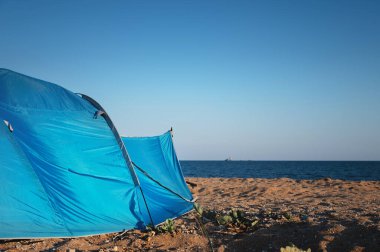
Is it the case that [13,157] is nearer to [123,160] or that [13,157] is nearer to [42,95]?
[42,95]

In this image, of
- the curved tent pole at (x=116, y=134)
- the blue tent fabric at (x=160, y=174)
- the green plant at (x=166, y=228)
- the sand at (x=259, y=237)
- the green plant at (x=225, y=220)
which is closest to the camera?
the sand at (x=259, y=237)

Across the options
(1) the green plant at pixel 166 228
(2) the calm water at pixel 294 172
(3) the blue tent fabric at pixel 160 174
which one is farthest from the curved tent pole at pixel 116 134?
(2) the calm water at pixel 294 172

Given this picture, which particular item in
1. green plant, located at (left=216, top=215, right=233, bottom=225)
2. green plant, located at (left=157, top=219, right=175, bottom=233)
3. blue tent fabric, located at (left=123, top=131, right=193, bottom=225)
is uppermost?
blue tent fabric, located at (left=123, top=131, right=193, bottom=225)

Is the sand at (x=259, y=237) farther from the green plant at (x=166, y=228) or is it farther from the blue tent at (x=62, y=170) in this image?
the blue tent at (x=62, y=170)

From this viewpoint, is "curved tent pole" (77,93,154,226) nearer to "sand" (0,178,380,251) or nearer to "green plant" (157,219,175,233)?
"green plant" (157,219,175,233)

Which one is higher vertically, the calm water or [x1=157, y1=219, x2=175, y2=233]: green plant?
[x1=157, y1=219, x2=175, y2=233]: green plant

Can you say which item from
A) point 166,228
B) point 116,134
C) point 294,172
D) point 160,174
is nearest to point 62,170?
point 116,134

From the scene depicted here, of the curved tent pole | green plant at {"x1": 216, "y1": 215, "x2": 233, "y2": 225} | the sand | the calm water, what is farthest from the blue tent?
the calm water

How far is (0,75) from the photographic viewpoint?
4.89 metres

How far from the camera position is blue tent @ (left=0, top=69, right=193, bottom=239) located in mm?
4398

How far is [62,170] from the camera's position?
4.74m

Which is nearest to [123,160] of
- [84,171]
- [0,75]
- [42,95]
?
[84,171]

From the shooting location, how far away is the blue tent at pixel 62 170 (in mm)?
4398

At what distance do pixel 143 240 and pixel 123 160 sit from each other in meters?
1.60
